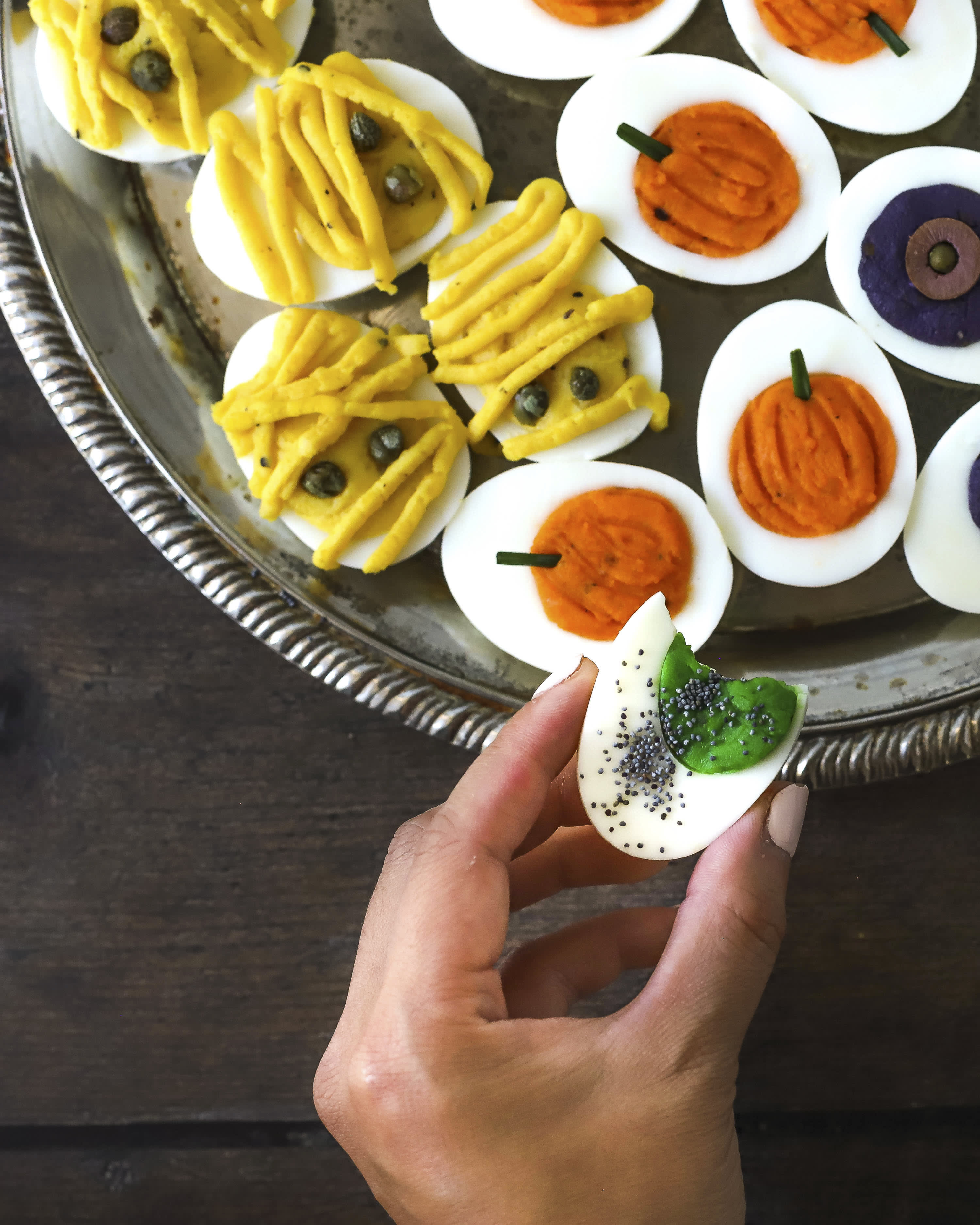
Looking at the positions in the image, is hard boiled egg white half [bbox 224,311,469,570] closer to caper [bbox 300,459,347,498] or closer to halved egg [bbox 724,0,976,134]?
caper [bbox 300,459,347,498]

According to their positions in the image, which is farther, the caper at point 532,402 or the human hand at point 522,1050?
the caper at point 532,402

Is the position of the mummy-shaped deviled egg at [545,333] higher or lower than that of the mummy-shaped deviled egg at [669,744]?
higher

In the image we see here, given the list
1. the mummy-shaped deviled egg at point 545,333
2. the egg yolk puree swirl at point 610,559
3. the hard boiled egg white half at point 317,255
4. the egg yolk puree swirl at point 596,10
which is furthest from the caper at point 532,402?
the egg yolk puree swirl at point 596,10

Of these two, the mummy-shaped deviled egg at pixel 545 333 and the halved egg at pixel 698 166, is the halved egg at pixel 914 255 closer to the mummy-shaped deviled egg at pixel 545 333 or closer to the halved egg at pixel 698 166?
the halved egg at pixel 698 166

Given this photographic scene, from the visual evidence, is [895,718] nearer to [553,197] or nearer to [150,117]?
[553,197]

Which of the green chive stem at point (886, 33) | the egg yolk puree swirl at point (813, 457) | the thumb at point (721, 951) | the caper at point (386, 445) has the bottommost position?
the thumb at point (721, 951)

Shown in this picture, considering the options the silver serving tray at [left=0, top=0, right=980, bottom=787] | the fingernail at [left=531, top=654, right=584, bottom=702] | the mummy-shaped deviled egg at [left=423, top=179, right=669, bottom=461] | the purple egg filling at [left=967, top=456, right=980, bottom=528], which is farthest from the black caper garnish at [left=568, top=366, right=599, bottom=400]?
the purple egg filling at [left=967, top=456, right=980, bottom=528]

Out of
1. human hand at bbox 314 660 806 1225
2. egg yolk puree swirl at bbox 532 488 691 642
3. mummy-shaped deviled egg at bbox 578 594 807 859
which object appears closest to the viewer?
human hand at bbox 314 660 806 1225
